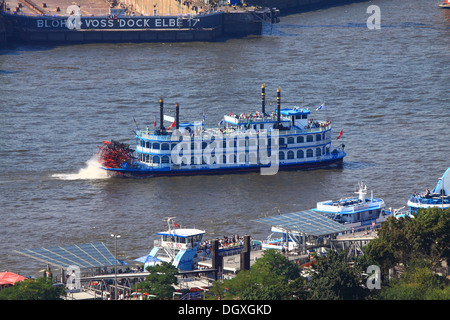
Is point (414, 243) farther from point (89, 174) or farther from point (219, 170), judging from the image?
point (89, 174)

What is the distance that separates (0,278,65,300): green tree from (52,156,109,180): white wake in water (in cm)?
4205

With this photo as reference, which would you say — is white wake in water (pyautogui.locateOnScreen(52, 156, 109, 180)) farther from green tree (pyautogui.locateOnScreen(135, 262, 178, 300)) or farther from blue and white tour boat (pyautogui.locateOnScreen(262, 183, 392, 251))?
green tree (pyautogui.locateOnScreen(135, 262, 178, 300))

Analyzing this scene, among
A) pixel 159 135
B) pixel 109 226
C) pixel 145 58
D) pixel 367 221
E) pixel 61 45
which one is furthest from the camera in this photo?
pixel 61 45

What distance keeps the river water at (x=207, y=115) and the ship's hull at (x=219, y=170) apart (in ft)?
3.86

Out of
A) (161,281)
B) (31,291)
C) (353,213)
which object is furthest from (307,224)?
(31,291)

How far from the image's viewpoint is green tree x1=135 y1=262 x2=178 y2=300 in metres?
65.6

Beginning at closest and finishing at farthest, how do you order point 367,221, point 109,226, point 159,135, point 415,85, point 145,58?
point 367,221 < point 109,226 < point 159,135 < point 415,85 < point 145,58

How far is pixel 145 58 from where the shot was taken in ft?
549

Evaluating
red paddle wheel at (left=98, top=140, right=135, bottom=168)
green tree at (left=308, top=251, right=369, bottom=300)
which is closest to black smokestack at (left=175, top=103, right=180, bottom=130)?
red paddle wheel at (left=98, top=140, right=135, bottom=168)

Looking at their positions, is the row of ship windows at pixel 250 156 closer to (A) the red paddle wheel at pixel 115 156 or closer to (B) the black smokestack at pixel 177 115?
(A) the red paddle wheel at pixel 115 156

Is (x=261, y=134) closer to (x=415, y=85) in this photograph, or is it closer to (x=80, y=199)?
(x=80, y=199)

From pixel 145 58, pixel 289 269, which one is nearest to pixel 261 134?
pixel 289 269

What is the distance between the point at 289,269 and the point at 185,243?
34.1 feet

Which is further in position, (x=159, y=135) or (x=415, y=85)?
(x=415, y=85)
